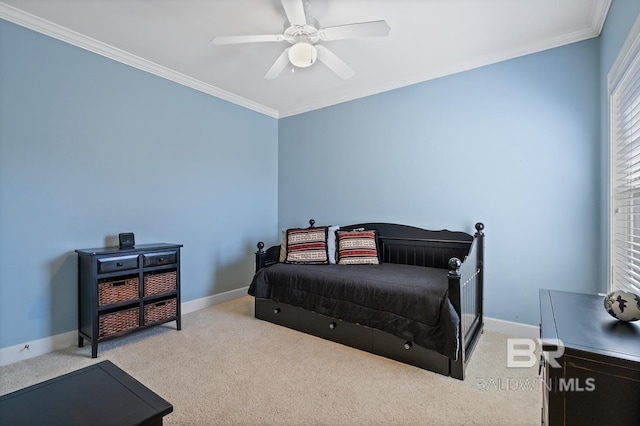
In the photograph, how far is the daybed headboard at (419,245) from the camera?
2918 millimetres

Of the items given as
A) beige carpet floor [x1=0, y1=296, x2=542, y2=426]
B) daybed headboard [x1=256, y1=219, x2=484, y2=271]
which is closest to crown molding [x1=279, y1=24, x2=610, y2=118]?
daybed headboard [x1=256, y1=219, x2=484, y2=271]

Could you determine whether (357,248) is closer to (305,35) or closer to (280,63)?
(280,63)

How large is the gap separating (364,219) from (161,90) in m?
2.61

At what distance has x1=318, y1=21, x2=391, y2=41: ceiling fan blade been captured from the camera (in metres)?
1.87

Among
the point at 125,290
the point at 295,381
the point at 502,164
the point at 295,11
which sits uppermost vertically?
the point at 295,11

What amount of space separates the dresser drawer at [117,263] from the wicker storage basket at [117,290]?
0.33 ft

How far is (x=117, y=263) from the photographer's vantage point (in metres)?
2.46

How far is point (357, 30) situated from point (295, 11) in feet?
1.34

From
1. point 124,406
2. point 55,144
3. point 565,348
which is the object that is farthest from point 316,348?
point 55,144

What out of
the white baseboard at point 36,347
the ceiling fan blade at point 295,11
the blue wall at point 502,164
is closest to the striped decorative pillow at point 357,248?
the blue wall at point 502,164

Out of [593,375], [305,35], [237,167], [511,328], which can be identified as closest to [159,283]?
[237,167]

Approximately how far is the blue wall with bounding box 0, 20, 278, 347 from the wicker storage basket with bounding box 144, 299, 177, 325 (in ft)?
1.63

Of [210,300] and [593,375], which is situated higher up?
[593,375]

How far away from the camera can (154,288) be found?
8.91ft
